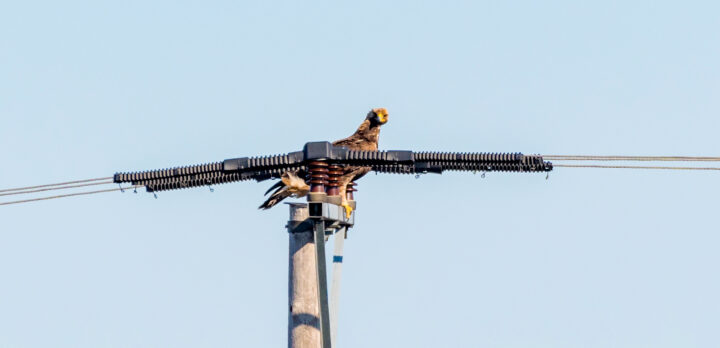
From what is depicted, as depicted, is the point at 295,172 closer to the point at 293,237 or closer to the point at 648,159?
the point at 293,237

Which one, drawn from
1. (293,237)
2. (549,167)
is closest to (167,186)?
(293,237)

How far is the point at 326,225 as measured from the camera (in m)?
12.9

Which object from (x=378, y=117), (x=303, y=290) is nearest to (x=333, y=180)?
(x=303, y=290)

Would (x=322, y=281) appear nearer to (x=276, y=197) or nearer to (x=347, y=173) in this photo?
(x=347, y=173)

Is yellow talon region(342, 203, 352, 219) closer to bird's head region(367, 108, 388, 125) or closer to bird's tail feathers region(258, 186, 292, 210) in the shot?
bird's tail feathers region(258, 186, 292, 210)

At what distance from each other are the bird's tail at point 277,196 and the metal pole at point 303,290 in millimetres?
2343

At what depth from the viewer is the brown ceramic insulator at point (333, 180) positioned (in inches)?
518

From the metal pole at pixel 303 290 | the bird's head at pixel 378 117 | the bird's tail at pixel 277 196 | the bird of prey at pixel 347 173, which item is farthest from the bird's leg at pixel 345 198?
the bird's head at pixel 378 117

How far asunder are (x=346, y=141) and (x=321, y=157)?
5.40 meters

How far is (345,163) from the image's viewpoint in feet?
43.3

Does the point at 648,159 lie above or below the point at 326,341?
above

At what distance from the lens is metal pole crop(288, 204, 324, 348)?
12.6m

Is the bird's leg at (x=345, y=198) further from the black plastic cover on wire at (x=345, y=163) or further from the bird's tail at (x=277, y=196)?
the bird's tail at (x=277, y=196)

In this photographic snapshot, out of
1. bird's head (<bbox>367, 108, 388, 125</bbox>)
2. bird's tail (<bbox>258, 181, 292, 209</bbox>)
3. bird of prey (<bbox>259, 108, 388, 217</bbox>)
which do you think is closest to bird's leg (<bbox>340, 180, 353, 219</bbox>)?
bird of prey (<bbox>259, 108, 388, 217</bbox>)
